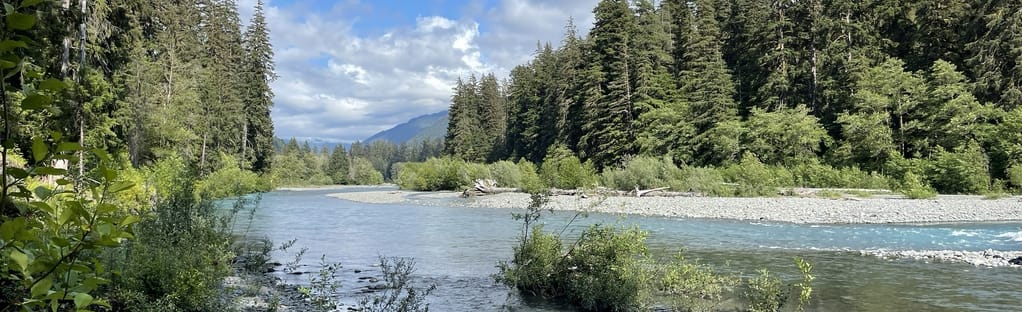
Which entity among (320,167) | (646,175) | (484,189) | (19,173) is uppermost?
(320,167)

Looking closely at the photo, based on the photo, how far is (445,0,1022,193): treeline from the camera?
29250 mm

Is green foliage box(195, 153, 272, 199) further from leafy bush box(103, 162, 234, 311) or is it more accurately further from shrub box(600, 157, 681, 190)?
shrub box(600, 157, 681, 190)

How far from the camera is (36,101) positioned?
1.13 meters

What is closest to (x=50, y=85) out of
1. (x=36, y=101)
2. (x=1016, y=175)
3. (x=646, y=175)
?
(x=36, y=101)

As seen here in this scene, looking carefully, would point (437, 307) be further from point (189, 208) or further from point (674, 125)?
point (674, 125)

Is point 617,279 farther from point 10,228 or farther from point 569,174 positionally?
point 569,174

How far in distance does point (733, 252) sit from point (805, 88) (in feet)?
98.9

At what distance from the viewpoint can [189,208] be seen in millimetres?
9414

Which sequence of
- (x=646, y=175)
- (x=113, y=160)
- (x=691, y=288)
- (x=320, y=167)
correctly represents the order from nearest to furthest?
(x=113, y=160) → (x=691, y=288) → (x=646, y=175) → (x=320, y=167)

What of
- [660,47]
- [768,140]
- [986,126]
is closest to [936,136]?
[986,126]

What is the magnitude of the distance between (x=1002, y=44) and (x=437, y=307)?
34.3 metres

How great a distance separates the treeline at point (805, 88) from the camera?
1152 inches

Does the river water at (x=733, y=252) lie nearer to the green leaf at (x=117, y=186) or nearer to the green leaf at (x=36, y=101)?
the green leaf at (x=117, y=186)

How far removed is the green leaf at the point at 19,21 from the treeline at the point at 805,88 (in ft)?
105
